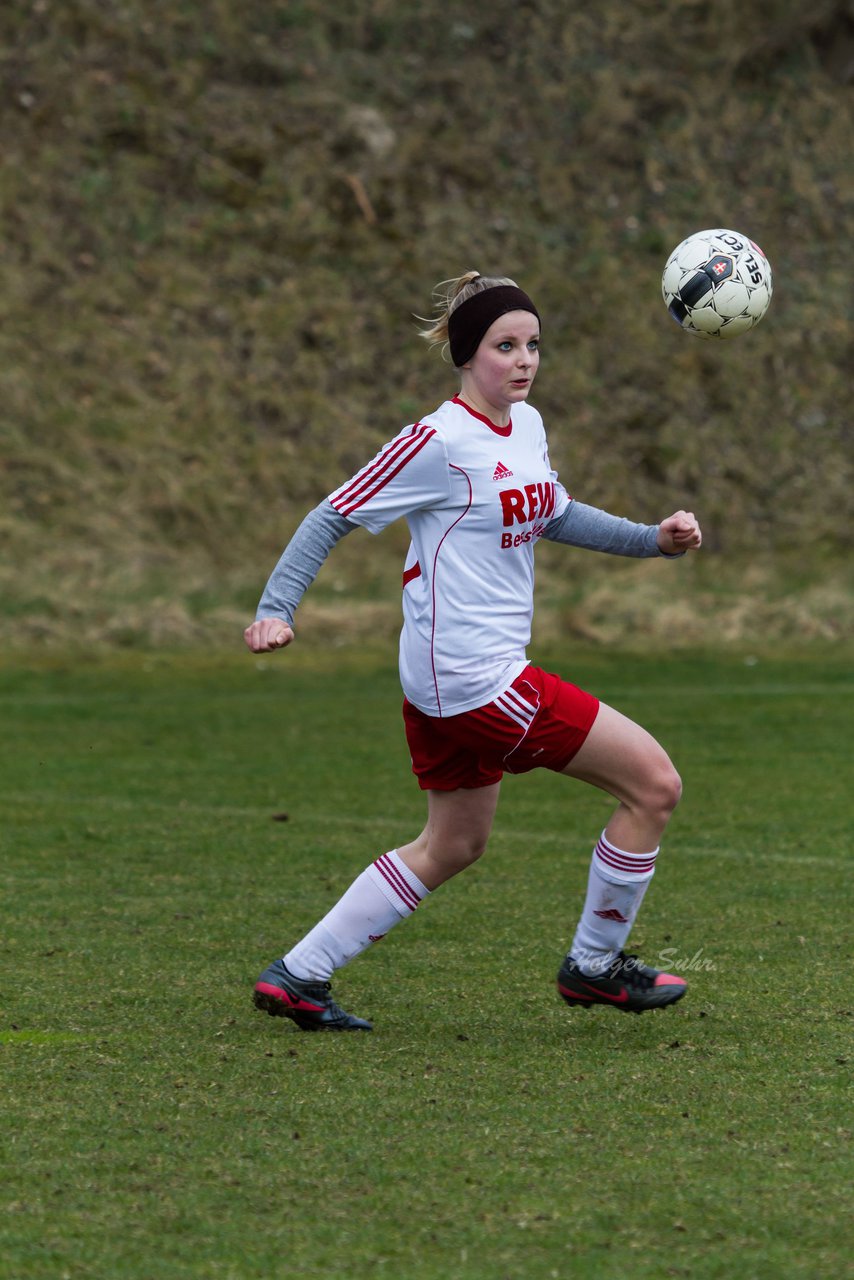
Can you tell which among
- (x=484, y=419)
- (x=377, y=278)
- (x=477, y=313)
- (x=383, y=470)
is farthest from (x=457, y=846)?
(x=377, y=278)

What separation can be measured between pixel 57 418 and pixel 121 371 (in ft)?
3.46

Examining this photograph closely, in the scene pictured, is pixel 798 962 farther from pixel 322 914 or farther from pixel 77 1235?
pixel 77 1235

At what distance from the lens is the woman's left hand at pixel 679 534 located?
5199mm

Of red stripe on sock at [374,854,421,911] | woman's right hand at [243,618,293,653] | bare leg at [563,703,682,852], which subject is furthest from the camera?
red stripe on sock at [374,854,421,911]

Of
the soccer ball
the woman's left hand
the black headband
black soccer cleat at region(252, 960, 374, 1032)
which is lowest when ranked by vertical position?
black soccer cleat at region(252, 960, 374, 1032)

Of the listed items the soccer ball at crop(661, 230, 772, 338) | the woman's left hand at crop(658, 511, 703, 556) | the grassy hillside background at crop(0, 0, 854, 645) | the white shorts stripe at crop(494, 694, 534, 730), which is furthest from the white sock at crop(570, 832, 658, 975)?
the grassy hillside background at crop(0, 0, 854, 645)

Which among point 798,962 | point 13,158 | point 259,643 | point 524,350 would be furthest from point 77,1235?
point 13,158

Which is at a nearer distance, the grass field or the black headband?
the grass field

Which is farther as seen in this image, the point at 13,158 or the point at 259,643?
the point at 13,158

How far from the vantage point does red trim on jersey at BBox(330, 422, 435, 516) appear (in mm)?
4926

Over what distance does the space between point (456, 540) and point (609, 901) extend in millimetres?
1173

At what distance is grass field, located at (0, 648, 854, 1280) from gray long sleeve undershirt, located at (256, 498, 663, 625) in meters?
1.27

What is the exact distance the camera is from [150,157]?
2122 cm

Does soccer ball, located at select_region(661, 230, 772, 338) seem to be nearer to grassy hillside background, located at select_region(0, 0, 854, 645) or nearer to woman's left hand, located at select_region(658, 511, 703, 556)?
woman's left hand, located at select_region(658, 511, 703, 556)
